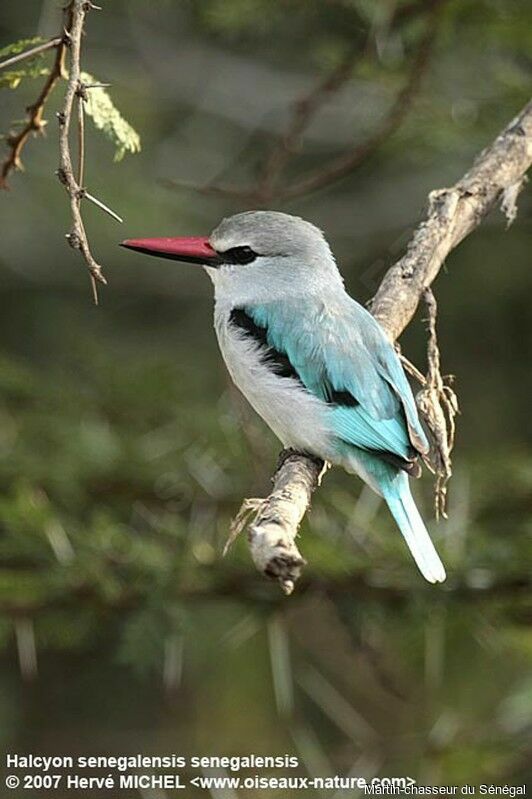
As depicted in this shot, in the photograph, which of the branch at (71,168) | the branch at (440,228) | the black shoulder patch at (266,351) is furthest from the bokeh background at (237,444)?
the branch at (71,168)

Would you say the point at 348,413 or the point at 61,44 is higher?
the point at 61,44

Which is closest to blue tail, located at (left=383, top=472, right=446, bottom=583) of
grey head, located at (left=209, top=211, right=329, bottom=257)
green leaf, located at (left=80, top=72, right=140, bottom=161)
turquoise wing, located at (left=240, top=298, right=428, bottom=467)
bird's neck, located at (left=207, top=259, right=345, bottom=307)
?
turquoise wing, located at (left=240, top=298, right=428, bottom=467)

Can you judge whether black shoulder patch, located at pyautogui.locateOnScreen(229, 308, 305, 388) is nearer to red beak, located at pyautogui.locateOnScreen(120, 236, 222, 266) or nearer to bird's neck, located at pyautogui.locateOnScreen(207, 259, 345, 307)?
bird's neck, located at pyautogui.locateOnScreen(207, 259, 345, 307)

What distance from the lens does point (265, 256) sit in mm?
3953

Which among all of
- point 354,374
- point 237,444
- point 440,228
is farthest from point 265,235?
point 237,444

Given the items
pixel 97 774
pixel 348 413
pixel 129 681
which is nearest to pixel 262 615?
pixel 348 413

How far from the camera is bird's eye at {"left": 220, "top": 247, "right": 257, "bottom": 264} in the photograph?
396 cm

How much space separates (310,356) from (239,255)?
0.50 m

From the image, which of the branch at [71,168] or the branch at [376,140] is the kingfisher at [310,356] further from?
the branch at [71,168]

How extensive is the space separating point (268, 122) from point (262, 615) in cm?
366

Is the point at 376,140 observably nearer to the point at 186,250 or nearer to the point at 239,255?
the point at 239,255

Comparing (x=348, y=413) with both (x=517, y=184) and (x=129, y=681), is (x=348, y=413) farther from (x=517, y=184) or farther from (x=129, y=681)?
(x=129, y=681)

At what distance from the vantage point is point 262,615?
14.5 feet

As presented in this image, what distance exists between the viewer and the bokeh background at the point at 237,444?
4.45 metres
